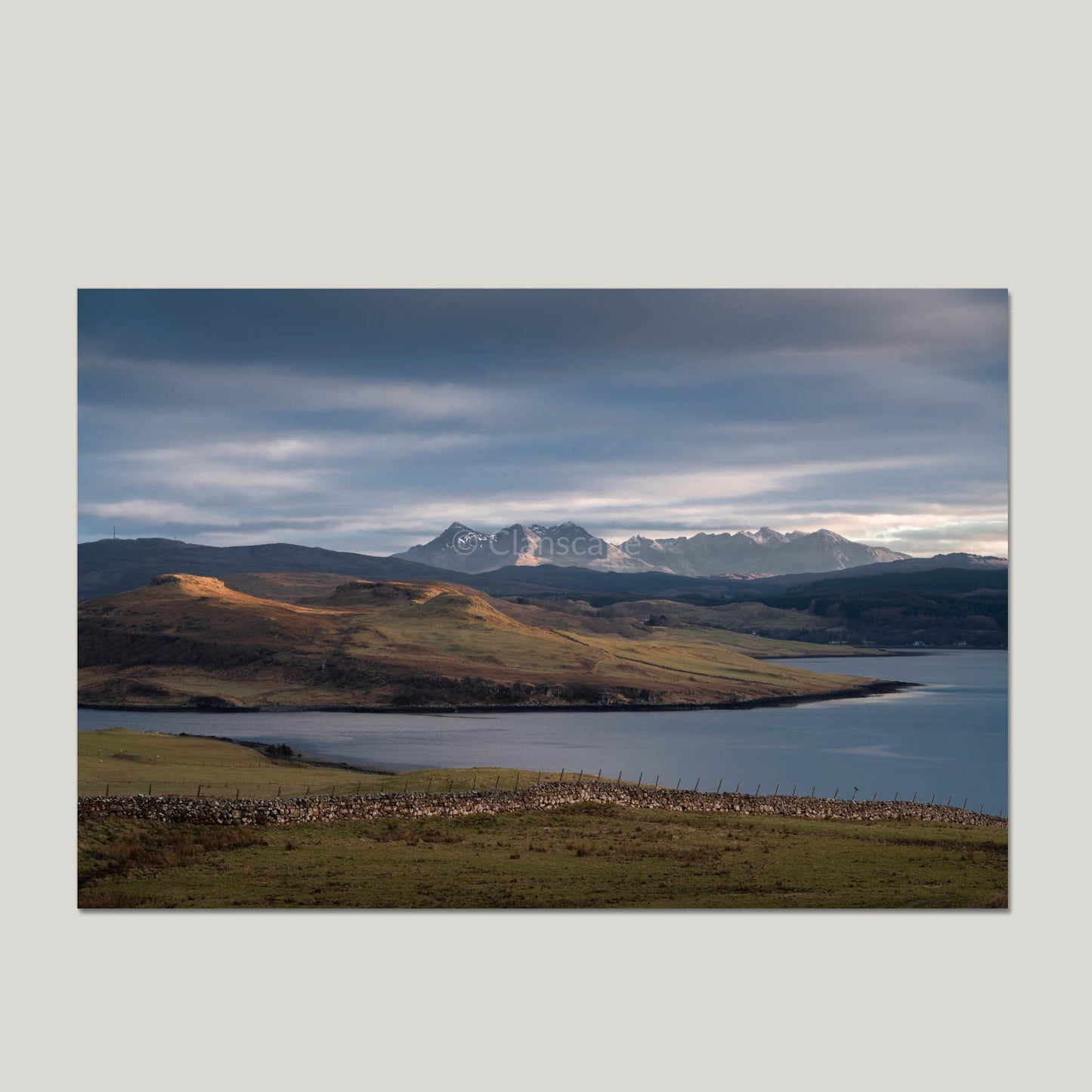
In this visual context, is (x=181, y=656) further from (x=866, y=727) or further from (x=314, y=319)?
(x=866, y=727)

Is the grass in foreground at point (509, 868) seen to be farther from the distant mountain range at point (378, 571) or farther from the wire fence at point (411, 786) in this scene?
the distant mountain range at point (378, 571)

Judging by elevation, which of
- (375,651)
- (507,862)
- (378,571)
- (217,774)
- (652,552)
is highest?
(652,552)

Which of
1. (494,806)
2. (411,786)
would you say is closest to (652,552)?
(494,806)

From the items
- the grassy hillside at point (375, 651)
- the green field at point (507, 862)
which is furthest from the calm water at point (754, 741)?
the green field at point (507, 862)

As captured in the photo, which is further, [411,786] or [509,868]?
[411,786]

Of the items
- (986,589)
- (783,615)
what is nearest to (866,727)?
(783,615)

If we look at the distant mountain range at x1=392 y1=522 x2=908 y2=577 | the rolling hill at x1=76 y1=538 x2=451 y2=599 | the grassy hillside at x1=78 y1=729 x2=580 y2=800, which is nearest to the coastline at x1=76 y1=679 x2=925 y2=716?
the grassy hillside at x1=78 y1=729 x2=580 y2=800

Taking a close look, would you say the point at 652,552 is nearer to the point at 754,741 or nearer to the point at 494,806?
the point at 494,806

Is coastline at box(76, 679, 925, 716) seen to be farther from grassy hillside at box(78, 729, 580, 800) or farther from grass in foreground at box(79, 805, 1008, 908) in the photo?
grass in foreground at box(79, 805, 1008, 908)
